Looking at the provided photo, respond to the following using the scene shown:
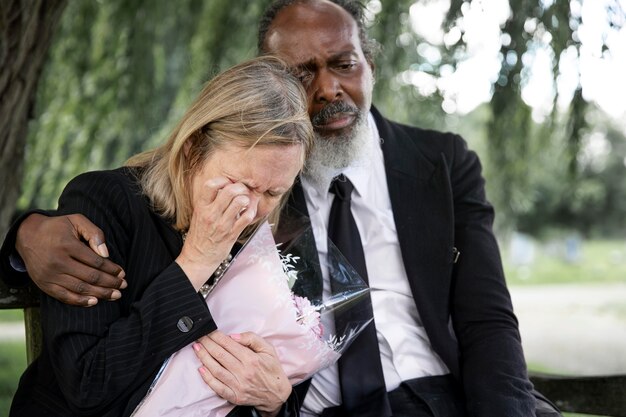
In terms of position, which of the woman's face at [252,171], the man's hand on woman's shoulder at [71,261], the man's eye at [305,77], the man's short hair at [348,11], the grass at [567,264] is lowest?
the grass at [567,264]

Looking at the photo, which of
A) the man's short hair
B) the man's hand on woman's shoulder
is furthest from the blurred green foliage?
the man's hand on woman's shoulder

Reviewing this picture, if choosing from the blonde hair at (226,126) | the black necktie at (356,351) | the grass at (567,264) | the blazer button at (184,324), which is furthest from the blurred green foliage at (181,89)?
the grass at (567,264)

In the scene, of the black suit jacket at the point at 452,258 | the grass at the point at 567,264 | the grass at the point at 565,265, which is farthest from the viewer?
the grass at the point at 567,264

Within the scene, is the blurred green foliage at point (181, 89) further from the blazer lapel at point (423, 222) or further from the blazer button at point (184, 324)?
the blazer button at point (184, 324)

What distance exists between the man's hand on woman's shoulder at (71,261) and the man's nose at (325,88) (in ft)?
3.51

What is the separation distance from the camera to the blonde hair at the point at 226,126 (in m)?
2.30

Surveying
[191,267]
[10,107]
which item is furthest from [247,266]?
[10,107]

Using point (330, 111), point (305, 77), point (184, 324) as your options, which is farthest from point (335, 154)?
point (184, 324)

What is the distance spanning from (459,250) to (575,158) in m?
1.87

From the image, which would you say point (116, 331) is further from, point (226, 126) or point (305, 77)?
point (305, 77)

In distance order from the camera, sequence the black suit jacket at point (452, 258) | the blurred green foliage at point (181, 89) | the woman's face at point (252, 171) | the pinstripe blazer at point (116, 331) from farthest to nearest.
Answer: the blurred green foliage at point (181, 89) → the black suit jacket at point (452, 258) → the woman's face at point (252, 171) → the pinstripe blazer at point (116, 331)

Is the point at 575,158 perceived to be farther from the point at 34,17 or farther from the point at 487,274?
the point at 34,17

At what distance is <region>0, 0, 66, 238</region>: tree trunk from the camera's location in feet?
10.1

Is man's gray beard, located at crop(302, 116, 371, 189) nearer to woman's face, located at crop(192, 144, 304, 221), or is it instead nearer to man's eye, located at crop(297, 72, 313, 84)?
man's eye, located at crop(297, 72, 313, 84)
